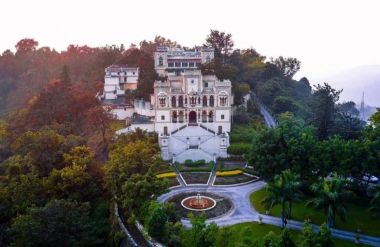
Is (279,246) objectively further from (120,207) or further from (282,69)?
(282,69)

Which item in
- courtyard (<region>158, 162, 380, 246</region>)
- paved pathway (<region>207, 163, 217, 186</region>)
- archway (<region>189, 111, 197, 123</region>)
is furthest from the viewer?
Answer: archway (<region>189, 111, 197, 123</region>)

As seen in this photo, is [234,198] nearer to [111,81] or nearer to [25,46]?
[111,81]

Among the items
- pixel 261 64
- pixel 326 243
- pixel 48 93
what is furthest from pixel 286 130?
pixel 261 64

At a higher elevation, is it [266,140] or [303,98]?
[303,98]

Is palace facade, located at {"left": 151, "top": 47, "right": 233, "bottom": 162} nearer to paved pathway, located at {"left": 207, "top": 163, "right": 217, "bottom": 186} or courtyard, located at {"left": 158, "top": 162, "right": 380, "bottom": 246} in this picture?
paved pathway, located at {"left": 207, "top": 163, "right": 217, "bottom": 186}

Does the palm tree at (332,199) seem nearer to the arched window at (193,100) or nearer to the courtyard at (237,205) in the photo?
the courtyard at (237,205)

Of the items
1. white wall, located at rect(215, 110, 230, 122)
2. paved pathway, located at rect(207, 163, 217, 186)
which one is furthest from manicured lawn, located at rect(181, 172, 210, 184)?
white wall, located at rect(215, 110, 230, 122)
